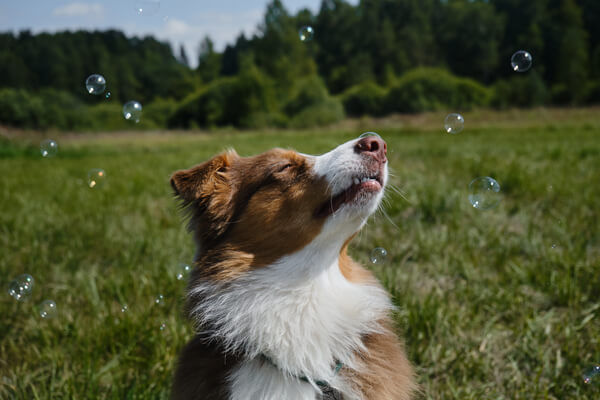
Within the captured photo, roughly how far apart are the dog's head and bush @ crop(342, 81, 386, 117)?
1730 inches

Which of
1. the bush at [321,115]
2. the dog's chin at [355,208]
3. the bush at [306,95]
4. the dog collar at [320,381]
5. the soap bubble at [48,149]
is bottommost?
the dog collar at [320,381]

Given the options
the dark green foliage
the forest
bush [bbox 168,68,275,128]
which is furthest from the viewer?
bush [bbox 168,68,275,128]

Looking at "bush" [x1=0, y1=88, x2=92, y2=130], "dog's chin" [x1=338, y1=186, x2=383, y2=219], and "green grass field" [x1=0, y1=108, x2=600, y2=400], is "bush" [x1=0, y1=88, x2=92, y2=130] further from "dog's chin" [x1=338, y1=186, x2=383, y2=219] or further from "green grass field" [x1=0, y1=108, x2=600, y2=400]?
"dog's chin" [x1=338, y1=186, x2=383, y2=219]

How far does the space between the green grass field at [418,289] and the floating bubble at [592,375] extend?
0.06 metres

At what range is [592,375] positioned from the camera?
2477 mm

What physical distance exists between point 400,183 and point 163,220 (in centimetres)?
359

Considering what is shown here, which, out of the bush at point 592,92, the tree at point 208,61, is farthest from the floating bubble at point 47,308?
the tree at point 208,61

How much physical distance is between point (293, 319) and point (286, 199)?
23.7 inches

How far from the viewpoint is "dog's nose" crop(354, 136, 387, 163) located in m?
2.21

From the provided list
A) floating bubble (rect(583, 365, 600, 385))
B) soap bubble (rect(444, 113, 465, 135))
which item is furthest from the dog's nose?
floating bubble (rect(583, 365, 600, 385))

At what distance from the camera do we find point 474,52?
46.1 metres

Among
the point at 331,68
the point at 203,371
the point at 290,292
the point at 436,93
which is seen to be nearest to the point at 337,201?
the point at 290,292

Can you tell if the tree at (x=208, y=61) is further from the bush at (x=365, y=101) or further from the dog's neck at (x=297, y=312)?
the dog's neck at (x=297, y=312)

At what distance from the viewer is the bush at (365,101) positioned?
46.0 metres
